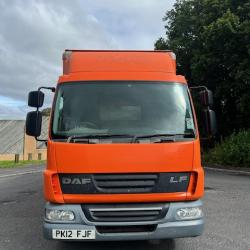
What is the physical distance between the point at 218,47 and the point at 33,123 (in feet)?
83.6

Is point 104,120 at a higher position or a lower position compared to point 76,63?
lower

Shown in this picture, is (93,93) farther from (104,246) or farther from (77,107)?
(104,246)

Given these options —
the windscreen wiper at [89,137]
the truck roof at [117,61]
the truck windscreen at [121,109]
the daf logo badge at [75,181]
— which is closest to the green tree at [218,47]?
the truck roof at [117,61]

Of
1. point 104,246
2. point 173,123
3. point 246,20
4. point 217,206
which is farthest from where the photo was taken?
point 246,20

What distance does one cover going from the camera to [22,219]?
10.9 metres

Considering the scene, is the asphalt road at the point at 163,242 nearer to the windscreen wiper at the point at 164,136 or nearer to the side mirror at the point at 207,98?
the windscreen wiper at the point at 164,136

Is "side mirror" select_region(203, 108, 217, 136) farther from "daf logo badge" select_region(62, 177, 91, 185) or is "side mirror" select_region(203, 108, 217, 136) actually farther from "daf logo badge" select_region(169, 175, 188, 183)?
"daf logo badge" select_region(62, 177, 91, 185)

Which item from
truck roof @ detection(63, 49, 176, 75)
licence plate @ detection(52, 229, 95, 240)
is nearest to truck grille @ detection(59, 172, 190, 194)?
licence plate @ detection(52, 229, 95, 240)

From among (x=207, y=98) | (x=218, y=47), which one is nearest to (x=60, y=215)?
→ (x=207, y=98)

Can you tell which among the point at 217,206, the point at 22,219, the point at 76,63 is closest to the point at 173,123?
the point at 76,63

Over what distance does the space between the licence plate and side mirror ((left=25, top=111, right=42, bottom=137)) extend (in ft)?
5.65

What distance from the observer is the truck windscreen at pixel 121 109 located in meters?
7.55

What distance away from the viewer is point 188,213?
23.0 ft

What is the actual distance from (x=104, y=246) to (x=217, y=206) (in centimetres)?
504
